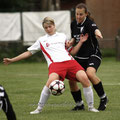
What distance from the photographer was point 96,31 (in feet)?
28.0

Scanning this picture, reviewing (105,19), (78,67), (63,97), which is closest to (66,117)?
(78,67)

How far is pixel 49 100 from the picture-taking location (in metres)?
10.4

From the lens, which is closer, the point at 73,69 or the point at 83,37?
the point at 73,69

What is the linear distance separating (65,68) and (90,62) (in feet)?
2.03

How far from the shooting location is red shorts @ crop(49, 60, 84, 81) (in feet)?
27.2

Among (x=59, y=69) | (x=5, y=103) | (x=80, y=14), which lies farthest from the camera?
(x=80, y=14)

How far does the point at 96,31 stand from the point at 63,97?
2668 mm

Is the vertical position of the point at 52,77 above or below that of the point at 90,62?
below

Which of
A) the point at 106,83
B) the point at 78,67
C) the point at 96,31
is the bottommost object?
the point at 106,83

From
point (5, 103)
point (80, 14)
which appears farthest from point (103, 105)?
point (5, 103)

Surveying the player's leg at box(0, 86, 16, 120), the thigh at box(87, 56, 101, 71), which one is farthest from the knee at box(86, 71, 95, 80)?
the player's leg at box(0, 86, 16, 120)

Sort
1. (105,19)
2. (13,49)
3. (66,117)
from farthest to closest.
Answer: (105,19) < (13,49) < (66,117)

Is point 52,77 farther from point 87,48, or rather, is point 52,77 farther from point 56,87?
point 87,48

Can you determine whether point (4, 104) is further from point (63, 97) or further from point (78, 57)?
point (63, 97)
